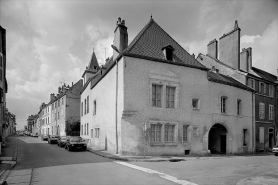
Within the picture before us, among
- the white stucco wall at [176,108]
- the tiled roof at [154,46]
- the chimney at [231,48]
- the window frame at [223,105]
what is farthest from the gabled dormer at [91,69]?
the window frame at [223,105]

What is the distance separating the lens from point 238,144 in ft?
71.6

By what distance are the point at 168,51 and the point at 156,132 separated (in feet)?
22.1

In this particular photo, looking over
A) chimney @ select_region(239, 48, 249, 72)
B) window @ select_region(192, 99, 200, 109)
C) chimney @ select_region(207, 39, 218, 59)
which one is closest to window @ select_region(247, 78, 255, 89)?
chimney @ select_region(239, 48, 249, 72)

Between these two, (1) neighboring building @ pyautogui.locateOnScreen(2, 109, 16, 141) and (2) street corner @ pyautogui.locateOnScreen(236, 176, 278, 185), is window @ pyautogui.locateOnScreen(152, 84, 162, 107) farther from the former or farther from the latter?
(1) neighboring building @ pyautogui.locateOnScreen(2, 109, 16, 141)

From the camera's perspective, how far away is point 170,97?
1752 cm

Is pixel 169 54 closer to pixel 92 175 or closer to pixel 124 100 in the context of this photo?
pixel 124 100

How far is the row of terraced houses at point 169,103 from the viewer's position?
15.9m

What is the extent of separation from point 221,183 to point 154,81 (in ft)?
32.2

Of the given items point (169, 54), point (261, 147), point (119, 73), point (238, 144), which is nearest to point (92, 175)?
point (119, 73)

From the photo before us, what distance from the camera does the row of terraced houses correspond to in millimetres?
15867

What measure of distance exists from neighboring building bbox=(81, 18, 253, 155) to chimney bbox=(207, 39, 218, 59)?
310 inches

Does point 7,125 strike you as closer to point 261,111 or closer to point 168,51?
point 168,51

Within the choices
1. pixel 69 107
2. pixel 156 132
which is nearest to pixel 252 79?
pixel 156 132

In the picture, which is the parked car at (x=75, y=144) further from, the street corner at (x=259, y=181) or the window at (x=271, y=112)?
the window at (x=271, y=112)
